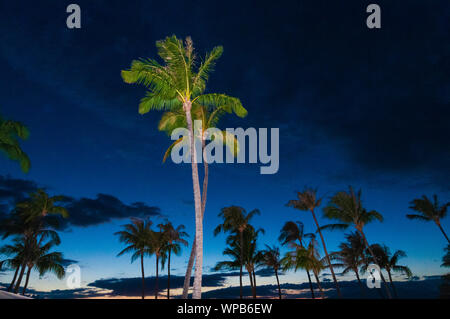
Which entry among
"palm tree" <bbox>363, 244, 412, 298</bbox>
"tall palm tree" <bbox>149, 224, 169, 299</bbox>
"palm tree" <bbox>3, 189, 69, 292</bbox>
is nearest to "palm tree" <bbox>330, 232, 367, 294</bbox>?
"palm tree" <bbox>363, 244, 412, 298</bbox>

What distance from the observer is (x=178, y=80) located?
527 inches

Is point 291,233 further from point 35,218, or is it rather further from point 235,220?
point 35,218

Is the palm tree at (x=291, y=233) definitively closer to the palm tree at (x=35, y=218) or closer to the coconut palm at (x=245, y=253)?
the coconut palm at (x=245, y=253)

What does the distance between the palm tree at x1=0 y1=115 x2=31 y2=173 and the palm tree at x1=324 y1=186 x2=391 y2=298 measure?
28618mm

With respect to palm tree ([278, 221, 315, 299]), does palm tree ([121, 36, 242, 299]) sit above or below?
above

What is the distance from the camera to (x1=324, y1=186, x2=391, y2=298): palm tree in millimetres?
26344

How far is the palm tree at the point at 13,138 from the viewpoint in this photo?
18.0 meters

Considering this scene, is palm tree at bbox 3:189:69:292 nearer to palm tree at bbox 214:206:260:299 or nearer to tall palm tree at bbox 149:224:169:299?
tall palm tree at bbox 149:224:169:299

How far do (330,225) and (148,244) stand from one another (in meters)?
23.2

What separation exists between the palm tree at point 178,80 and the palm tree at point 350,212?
1938 cm

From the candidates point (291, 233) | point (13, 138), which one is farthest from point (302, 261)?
point (13, 138)
